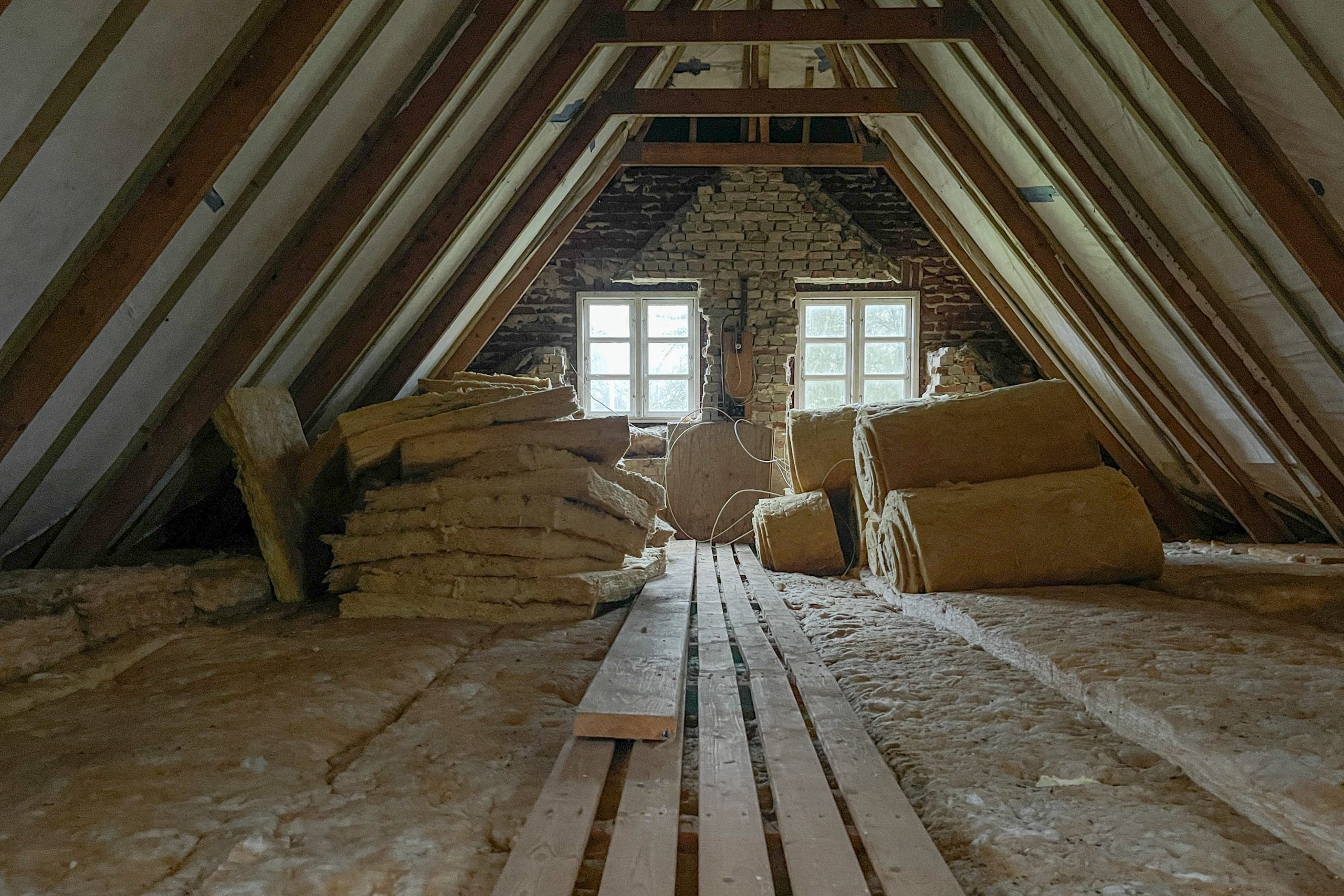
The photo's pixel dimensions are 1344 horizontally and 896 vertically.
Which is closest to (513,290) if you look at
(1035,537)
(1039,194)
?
(1039,194)

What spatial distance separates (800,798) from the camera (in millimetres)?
1634

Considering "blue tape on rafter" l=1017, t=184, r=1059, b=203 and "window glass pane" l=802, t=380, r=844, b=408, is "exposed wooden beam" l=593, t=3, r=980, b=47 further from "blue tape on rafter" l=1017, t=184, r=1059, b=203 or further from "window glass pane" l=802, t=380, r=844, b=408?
"window glass pane" l=802, t=380, r=844, b=408

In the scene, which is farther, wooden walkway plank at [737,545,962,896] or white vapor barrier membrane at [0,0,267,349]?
white vapor barrier membrane at [0,0,267,349]

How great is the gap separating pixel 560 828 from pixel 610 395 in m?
6.78

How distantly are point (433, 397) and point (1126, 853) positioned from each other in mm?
3299

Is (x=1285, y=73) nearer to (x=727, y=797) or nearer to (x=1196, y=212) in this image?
(x=1196, y=212)

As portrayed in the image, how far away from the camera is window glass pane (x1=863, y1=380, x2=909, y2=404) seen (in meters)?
8.16

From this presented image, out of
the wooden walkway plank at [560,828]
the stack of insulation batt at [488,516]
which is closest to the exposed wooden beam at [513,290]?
the stack of insulation batt at [488,516]

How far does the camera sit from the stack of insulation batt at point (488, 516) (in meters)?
3.51

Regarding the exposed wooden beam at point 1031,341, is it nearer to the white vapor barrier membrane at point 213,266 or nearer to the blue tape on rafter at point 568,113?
the blue tape on rafter at point 568,113

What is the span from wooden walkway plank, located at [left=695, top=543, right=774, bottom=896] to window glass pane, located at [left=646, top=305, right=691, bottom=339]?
221 inches

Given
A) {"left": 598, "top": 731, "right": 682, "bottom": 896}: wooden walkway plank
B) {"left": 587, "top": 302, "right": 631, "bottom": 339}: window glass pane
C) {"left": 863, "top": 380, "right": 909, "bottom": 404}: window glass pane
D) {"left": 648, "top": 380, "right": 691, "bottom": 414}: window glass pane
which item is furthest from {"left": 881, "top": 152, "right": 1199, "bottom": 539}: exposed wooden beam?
{"left": 598, "top": 731, "right": 682, "bottom": 896}: wooden walkway plank

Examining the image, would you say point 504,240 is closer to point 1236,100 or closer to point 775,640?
point 775,640

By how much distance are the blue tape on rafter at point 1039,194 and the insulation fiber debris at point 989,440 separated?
1.04 m
